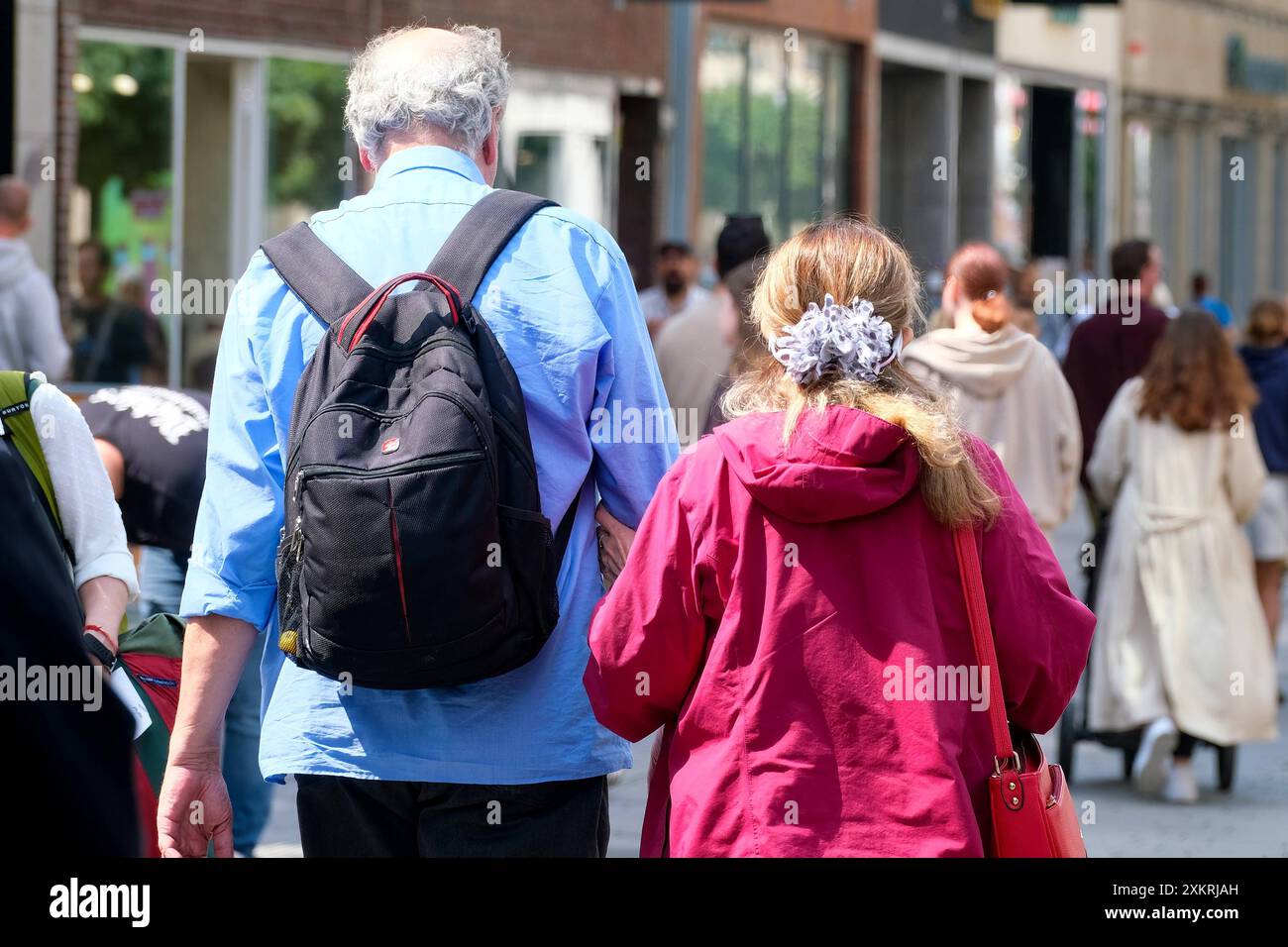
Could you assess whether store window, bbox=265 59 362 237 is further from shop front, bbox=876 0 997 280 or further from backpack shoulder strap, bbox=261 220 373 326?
backpack shoulder strap, bbox=261 220 373 326

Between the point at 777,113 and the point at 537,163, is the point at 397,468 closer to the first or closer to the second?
the point at 537,163

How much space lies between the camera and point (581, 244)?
3209 mm

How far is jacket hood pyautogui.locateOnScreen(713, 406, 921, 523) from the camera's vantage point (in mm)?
2963

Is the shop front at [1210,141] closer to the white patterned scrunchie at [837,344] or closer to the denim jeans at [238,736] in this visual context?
the denim jeans at [238,736]

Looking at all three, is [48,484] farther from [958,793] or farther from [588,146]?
[588,146]

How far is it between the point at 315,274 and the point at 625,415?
529mm

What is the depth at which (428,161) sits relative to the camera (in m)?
3.30

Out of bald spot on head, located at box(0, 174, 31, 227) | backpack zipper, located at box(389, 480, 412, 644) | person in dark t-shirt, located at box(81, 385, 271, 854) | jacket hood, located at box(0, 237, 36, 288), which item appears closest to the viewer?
backpack zipper, located at box(389, 480, 412, 644)

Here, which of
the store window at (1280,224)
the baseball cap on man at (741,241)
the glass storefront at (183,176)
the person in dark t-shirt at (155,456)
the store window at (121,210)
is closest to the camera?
the person in dark t-shirt at (155,456)

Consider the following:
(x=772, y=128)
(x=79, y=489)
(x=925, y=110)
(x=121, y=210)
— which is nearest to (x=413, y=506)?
(x=79, y=489)

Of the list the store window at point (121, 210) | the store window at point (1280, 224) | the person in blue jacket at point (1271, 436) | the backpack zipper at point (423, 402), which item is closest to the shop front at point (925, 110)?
the store window at point (121, 210)

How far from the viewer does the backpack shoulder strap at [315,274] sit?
3135 mm

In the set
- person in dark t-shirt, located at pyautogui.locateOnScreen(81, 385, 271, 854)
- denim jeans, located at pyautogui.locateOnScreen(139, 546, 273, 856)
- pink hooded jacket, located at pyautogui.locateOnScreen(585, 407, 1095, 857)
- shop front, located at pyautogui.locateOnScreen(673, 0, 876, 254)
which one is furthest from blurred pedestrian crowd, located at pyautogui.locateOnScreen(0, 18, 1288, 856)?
shop front, located at pyautogui.locateOnScreen(673, 0, 876, 254)
